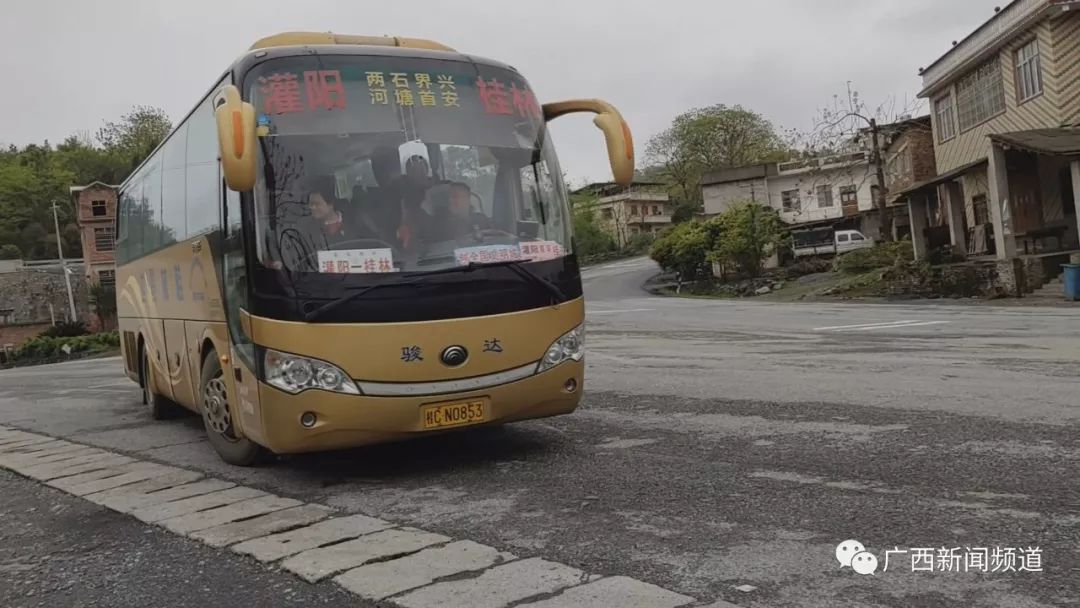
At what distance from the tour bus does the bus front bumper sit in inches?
0.4

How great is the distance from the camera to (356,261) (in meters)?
5.86

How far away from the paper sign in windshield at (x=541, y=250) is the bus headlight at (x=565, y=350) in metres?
0.58

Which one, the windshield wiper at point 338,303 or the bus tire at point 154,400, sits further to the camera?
the bus tire at point 154,400

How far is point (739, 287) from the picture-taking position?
142ft

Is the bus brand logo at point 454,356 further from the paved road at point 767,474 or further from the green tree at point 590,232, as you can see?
the green tree at point 590,232

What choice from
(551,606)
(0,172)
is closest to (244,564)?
(551,606)

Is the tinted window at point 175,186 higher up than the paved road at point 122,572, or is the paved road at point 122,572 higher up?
the tinted window at point 175,186

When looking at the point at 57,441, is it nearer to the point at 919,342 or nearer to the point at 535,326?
the point at 535,326

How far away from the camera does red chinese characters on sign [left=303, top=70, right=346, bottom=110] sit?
20.4 feet

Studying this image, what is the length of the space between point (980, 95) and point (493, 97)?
28.2 metres

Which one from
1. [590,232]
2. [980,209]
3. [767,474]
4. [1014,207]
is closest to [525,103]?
[767,474]

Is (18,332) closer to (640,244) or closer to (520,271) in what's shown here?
(640,244)

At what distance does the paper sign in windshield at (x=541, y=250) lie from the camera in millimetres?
6340

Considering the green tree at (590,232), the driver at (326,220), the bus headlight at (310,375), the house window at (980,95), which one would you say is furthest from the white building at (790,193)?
the bus headlight at (310,375)
